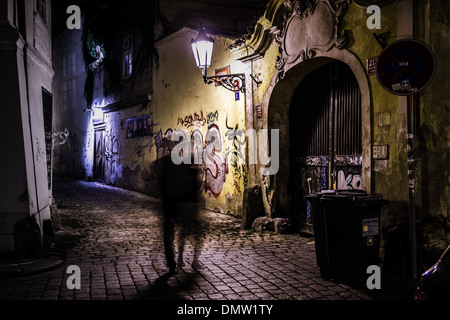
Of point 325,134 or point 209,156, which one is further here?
point 209,156

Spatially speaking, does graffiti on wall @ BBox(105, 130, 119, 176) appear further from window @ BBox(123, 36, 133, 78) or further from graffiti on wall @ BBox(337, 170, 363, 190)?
graffiti on wall @ BBox(337, 170, 363, 190)

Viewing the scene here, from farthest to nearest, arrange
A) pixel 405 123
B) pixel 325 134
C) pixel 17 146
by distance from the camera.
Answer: pixel 325 134, pixel 17 146, pixel 405 123

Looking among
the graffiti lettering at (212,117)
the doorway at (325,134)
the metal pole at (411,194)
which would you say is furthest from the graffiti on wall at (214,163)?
the metal pole at (411,194)

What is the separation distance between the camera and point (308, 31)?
787 centimetres

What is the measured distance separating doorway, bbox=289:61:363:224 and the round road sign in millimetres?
2088

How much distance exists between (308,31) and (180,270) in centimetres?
490

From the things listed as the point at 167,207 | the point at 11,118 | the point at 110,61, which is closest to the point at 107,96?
the point at 110,61

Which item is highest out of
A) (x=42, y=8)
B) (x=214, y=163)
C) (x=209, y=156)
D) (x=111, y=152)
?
(x=42, y=8)

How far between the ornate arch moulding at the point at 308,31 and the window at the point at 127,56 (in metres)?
9.96

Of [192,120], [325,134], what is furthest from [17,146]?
[192,120]

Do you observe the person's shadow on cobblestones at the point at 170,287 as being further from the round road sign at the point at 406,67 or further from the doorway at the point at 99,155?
the doorway at the point at 99,155

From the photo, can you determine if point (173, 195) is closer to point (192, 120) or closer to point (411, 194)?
point (411, 194)

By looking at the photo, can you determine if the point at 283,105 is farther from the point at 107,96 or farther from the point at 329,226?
the point at 107,96

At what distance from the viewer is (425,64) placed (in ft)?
16.0
